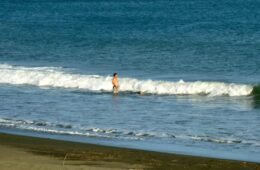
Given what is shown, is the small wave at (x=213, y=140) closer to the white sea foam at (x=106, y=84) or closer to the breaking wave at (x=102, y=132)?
the breaking wave at (x=102, y=132)

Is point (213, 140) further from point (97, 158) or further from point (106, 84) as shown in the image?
point (106, 84)

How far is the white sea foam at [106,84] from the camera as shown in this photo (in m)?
32.3

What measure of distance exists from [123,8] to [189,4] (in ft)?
22.1

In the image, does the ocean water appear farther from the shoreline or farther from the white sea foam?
the shoreline

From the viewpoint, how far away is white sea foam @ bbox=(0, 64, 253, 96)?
3234 centimetres

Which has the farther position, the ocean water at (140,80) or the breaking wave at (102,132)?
the ocean water at (140,80)

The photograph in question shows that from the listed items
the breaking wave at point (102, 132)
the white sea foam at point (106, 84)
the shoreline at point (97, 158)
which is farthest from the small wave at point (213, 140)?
the white sea foam at point (106, 84)

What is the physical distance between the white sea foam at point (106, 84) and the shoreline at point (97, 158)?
39.8 ft

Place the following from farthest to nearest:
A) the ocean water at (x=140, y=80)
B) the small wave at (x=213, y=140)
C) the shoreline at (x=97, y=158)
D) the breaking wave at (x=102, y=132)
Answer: the ocean water at (x=140, y=80) → the breaking wave at (x=102, y=132) → the small wave at (x=213, y=140) → the shoreline at (x=97, y=158)

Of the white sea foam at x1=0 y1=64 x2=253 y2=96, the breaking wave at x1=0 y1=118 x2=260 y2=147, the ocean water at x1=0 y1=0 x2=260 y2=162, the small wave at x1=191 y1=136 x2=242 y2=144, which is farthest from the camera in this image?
the white sea foam at x1=0 y1=64 x2=253 y2=96

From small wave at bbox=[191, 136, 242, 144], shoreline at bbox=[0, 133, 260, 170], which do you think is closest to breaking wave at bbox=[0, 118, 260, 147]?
small wave at bbox=[191, 136, 242, 144]

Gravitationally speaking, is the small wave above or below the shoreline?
above

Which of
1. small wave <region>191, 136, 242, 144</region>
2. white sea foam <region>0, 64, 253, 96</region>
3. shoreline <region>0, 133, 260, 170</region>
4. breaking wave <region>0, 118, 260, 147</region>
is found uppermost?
white sea foam <region>0, 64, 253, 96</region>

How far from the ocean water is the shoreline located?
3.46ft
